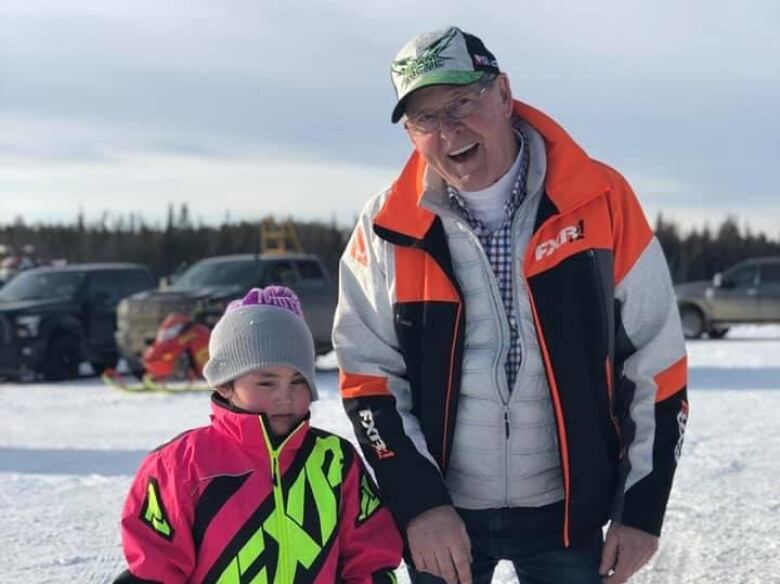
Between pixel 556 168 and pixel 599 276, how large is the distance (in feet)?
0.96

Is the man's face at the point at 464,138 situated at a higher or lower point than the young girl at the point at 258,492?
higher

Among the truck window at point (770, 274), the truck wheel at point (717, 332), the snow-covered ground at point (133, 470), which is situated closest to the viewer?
the snow-covered ground at point (133, 470)

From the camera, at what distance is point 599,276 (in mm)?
2734

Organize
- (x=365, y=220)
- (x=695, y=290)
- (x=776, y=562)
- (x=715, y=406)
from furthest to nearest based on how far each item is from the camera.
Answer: (x=695, y=290)
(x=715, y=406)
(x=776, y=562)
(x=365, y=220)

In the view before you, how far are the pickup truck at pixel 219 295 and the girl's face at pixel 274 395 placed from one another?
36.4 feet

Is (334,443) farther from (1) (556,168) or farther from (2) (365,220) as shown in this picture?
(1) (556,168)

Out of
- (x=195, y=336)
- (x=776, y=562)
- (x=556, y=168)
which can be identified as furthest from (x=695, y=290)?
(x=556, y=168)

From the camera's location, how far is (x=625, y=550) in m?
2.80

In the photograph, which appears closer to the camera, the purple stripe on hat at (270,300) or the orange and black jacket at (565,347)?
the orange and black jacket at (565,347)

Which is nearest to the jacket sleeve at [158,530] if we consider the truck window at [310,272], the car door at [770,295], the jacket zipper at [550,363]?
the jacket zipper at [550,363]

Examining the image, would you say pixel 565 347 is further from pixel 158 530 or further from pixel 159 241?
pixel 159 241

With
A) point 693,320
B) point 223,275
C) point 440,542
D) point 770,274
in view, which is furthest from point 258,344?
point 770,274

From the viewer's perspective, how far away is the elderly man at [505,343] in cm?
274

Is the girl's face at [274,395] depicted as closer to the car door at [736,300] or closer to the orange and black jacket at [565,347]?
the orange and black jacket at [565,347]
